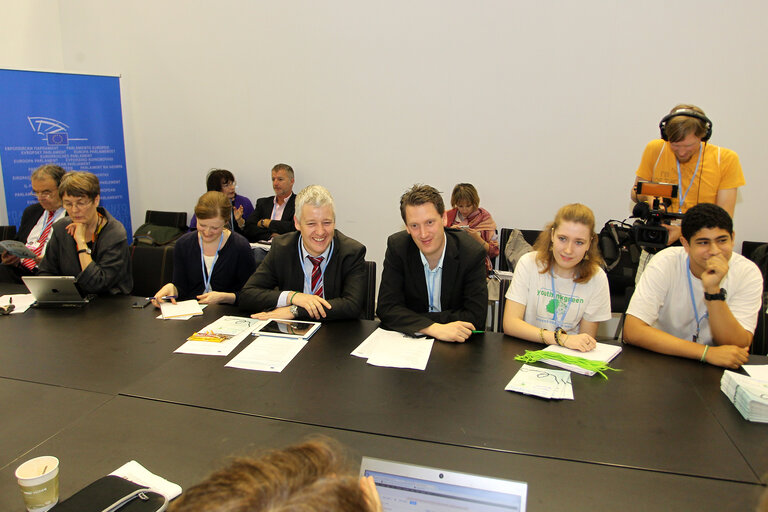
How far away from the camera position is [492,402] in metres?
1.63

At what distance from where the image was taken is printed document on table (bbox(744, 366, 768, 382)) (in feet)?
5.86

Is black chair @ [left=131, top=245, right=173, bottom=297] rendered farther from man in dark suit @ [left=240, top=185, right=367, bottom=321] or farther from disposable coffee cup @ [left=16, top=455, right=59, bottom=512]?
disposable coffee cup @ [left=16, top=455, right=59, bottom=512]

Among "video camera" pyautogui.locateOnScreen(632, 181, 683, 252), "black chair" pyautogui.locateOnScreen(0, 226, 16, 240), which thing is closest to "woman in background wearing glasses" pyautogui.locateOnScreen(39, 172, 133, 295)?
"black chair" pyautogui.locateOnScreen(0, 226, 16, 240)

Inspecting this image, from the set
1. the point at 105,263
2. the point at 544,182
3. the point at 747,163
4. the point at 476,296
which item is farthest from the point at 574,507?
the point at 747,163

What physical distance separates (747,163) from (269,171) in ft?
16.1

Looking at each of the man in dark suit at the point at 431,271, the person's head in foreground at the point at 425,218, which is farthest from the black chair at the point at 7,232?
the person's head in foreground at the point at 425,218

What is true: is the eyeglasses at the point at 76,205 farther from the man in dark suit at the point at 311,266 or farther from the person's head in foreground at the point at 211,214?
the man in dark suit at the point at 311,266

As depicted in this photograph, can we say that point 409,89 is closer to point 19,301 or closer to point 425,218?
point 425,218

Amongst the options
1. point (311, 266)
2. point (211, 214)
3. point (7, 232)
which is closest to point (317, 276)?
point (311, 266)

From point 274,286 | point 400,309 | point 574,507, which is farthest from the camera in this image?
point 274,286

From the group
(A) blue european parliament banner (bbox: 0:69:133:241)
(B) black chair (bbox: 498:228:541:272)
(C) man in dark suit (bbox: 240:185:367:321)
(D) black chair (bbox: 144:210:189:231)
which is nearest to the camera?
(C) man in dark suit (bbox: 240:185:367:321)

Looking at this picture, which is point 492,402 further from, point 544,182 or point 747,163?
point 747,163

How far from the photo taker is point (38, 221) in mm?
4223

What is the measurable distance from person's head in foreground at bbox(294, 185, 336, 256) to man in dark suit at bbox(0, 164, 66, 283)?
2.42m
